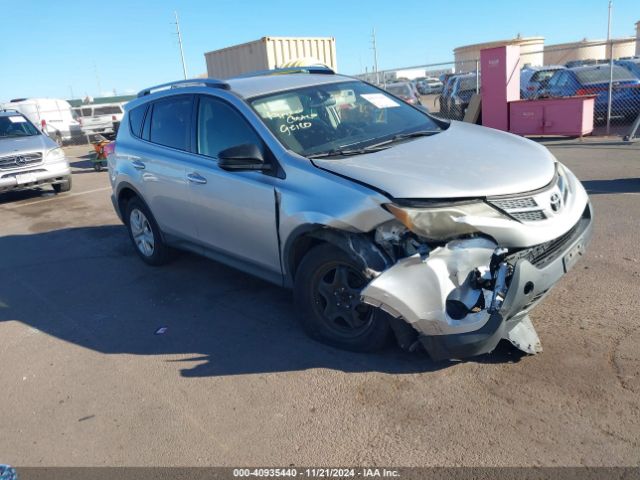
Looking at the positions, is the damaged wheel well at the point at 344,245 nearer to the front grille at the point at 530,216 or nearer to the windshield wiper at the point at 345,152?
the windshield wiper at the point at 345,152

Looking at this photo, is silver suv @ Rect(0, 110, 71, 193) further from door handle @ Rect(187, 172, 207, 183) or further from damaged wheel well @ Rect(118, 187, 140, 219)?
door handle @ Rect(187, 172, 207, 183)

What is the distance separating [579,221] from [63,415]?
11.5 feet

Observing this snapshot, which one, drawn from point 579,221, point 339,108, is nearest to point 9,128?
point 339,108

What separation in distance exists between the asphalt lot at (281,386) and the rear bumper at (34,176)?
603 centimetres

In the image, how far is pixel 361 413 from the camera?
3.17 m

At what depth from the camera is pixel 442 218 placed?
3088 mm

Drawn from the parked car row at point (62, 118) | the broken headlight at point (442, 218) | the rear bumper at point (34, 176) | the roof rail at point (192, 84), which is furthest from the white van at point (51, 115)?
the broken headlight at point (442, 218)

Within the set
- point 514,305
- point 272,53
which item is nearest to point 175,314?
point 514,305

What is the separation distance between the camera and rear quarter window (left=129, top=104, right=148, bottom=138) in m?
5.78

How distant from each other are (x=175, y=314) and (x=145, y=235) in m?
1.59

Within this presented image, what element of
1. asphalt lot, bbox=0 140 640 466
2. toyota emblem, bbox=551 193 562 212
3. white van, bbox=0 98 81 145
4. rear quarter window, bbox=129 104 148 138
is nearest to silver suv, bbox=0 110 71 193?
rear quarter window, bbox=129 104 148 138

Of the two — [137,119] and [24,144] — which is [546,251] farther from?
[24,144]

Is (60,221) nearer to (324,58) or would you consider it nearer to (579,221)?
(579,221)

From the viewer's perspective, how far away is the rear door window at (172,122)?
498 cm
